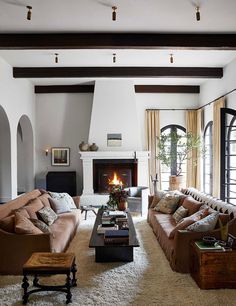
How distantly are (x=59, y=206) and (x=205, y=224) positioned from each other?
3.13 m

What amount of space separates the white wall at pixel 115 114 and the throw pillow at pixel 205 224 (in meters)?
5.58

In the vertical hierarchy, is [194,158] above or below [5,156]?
below

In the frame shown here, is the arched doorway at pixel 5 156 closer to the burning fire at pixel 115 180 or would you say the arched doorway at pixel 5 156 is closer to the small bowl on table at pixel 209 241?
the burning fire at pixel 115 180

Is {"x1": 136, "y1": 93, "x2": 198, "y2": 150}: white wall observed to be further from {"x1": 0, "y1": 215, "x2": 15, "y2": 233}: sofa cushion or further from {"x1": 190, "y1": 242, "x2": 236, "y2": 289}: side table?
{"x1": 190, "y1": 242, "x2": 236, "y2": 289}: side table

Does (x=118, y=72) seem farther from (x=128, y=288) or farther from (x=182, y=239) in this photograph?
(x=128, y=288)

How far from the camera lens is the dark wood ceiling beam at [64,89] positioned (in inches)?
399

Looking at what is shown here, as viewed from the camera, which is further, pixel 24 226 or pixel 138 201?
pixel 138 201

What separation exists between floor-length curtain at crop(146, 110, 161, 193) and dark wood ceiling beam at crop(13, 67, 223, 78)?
229 centimetres

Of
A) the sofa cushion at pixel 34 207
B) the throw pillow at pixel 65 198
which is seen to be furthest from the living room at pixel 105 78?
the throw pillow at pixel 65 198

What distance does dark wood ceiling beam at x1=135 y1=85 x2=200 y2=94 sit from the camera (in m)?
10.1

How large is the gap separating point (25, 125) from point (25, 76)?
212 centimetres

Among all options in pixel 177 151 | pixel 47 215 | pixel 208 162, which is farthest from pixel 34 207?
pixel 208 162

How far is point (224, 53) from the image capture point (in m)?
6.87

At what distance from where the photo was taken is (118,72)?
791cm
